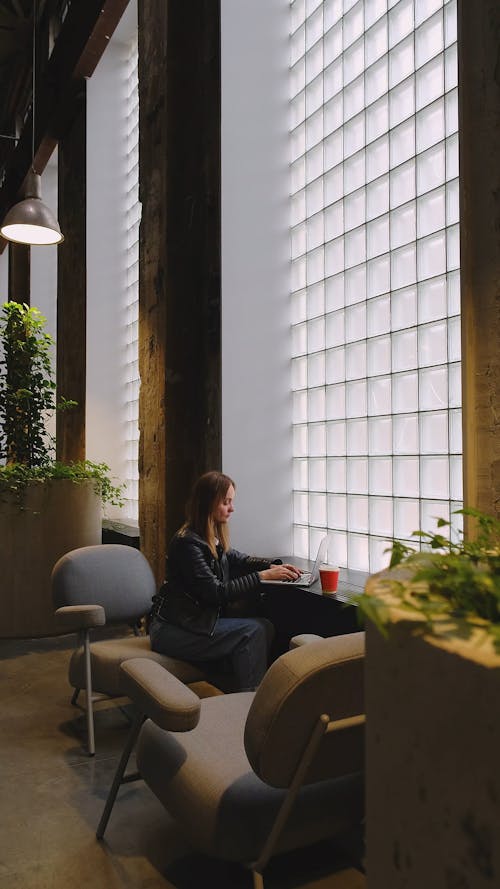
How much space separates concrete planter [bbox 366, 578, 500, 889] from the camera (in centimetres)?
68

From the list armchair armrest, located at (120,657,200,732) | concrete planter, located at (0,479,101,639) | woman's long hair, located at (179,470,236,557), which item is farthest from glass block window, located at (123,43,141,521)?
armchair armrest, located at (120,657,200,732)

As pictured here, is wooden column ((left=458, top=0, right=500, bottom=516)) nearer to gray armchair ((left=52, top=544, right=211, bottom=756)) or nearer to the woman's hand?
the woman's hand

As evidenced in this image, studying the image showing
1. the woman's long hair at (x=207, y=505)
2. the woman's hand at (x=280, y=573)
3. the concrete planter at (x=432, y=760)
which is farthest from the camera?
the woman's long hair at (x=207, y=505)

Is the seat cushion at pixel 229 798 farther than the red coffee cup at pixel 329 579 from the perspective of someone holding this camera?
No

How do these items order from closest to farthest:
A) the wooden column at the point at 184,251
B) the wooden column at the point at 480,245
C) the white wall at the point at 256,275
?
the wooden column at the point at 480,245, the white wall at the point at 256,275, the wooden column at the point at 184,251

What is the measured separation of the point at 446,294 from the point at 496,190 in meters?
0.80

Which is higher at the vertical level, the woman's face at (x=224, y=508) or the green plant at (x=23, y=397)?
the green plant at (x=23, y=397)

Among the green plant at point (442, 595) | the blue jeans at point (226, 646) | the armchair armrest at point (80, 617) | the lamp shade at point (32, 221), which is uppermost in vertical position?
the lamp shade at point (32, 221)

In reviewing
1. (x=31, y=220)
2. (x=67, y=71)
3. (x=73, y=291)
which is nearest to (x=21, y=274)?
(x=73, y=291)

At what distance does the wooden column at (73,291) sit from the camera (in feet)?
22.0

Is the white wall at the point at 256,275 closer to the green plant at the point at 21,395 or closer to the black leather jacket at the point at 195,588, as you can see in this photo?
the black leather jacket at the point at 195,588

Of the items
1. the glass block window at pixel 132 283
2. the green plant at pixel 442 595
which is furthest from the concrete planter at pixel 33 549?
the green plant at pixel 442 595

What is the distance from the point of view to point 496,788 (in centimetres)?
67

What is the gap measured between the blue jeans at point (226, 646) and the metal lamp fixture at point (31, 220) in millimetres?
3283
